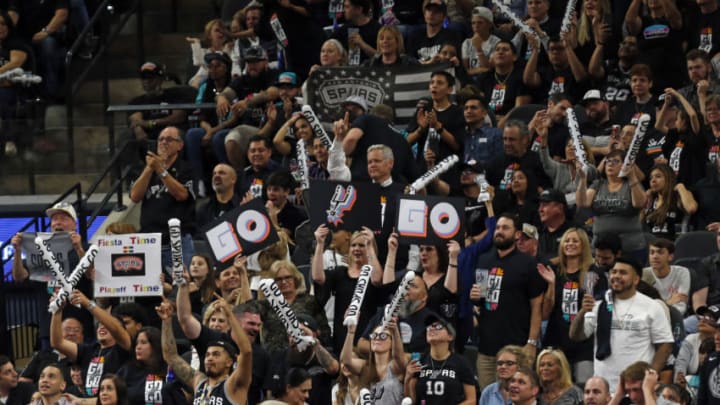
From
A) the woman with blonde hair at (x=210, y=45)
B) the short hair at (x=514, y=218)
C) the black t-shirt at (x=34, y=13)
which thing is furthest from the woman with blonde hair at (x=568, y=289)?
the black t-shirt at (x=34, y=13)

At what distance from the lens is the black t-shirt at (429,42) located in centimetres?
2088

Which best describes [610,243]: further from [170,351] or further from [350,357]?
[170,351]

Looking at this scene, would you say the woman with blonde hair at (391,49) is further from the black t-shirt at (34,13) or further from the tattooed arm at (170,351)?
the tattooed arm at (170,351)

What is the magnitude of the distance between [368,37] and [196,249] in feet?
12.0

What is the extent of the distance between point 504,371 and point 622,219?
2.86 meters

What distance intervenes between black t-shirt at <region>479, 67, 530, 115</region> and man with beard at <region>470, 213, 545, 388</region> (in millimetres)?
3947

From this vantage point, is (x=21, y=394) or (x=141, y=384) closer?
(x=141, y=384)

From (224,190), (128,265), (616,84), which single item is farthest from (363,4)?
(128,265)

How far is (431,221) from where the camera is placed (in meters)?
16.4

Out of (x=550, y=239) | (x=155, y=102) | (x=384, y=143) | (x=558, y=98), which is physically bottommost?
(x=550, y=239)

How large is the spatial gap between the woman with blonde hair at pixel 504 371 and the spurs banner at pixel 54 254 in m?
4.36

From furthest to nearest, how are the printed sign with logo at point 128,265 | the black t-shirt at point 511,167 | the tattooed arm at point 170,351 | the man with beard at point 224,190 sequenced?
1. the man with beard at point 224,190
2. the black t-shirt at point 511,167
3. the printed sign with logo at point 128,265
4. the tattooed arm at point 170,351

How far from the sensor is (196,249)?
18734 millimetres

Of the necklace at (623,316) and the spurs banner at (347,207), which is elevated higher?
the spurs banner at (347,207)
